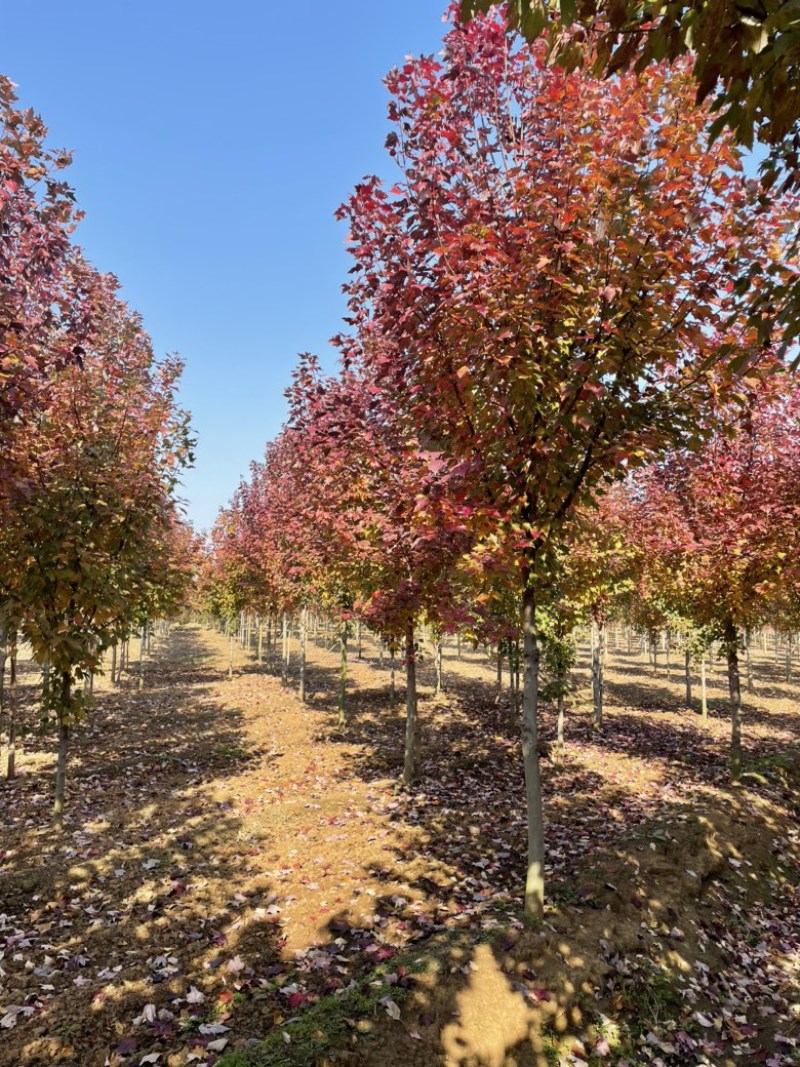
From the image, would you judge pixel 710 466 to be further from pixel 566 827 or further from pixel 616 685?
pixel 616 685

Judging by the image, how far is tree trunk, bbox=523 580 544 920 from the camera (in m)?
6.06

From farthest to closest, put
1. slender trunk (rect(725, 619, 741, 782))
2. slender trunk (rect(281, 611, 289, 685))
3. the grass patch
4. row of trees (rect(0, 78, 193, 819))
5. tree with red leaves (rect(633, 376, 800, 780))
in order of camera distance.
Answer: slender trunk (rect(281, 611, 289, 685))
slender trunk (rect(725, 619, 741, 782))
tree with red leaves (rect(633, 376, 800, 780))
row of trees (rect(0, 78, 193, 819))
the grass patch

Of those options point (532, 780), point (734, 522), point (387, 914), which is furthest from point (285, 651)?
point (532, 780)

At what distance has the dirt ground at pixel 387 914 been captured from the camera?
4660 millimetres

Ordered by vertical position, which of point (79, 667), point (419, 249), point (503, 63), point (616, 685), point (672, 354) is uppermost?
point (503, 63)

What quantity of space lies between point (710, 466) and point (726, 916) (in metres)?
8.15

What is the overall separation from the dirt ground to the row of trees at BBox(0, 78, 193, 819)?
2963 mm

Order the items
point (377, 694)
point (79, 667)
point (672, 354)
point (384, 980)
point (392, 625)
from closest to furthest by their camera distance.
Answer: point (384, 980) → point (672, 354) → point (79, 667) → point (392, 625) → point (377, 694)

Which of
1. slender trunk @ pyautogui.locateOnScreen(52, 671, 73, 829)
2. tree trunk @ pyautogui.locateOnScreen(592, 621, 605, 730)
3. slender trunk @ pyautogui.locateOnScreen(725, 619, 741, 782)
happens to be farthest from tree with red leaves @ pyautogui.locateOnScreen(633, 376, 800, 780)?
slender trunk @ pyautogui.locateOnScreen(52, 671, 73, 829)

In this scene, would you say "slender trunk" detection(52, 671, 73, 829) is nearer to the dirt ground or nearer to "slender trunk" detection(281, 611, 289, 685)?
the dirt ground

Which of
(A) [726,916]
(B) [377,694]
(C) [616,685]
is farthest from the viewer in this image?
(C) [616,685]

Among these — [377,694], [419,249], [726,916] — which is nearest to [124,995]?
[726,916]

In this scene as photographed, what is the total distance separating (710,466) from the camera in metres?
12.0

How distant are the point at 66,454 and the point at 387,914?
7.71 m
